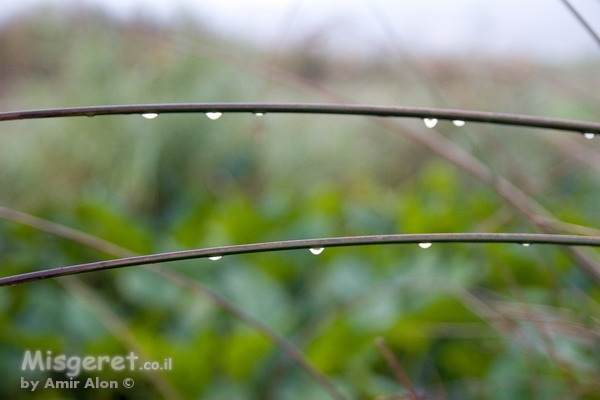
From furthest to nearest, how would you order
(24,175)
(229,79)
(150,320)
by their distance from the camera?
1. (229,79)
2. (24,175)
3. (150,320)

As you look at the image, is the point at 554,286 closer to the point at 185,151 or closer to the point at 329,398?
the point at 329,398

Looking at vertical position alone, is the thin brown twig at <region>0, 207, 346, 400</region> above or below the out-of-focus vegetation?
below

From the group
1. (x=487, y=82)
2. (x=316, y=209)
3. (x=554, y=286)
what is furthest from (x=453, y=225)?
(x=487, y=82)

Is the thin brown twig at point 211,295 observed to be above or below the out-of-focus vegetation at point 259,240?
below

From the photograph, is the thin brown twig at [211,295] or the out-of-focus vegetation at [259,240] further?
the out-of-focus vegetation at [259,240]

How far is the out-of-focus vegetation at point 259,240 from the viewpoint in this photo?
3.10 feet

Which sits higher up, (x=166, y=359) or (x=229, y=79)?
(x=229, y=79)

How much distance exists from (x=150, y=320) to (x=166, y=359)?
0.94ft

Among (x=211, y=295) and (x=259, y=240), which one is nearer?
(x=211, y=295)

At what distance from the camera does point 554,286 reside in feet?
2.88

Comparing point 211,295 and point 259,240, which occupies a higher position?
point 259,240

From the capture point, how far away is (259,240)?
4.47ft

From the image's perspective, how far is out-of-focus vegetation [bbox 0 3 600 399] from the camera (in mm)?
946

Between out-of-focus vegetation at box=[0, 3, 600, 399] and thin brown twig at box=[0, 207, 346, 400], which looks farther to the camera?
out-of-focus vegetation at box=[0, 3, 600, 399]
